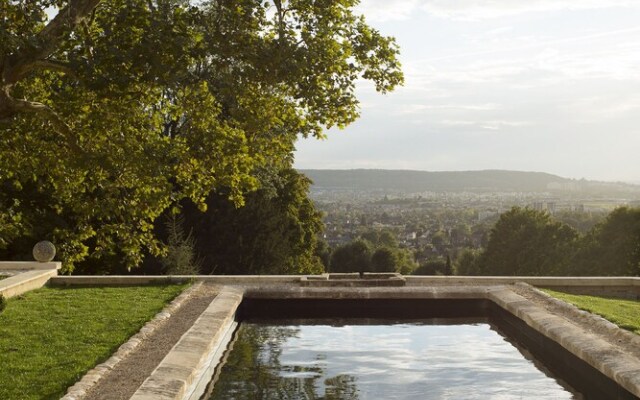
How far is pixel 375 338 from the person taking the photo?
14594mm

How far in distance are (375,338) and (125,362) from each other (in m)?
5.68

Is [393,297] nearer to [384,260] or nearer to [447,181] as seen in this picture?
[384,260]

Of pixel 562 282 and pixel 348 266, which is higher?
pixel 562 282

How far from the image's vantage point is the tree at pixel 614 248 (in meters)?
47.6

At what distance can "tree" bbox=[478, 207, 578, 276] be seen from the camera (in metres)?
61.8

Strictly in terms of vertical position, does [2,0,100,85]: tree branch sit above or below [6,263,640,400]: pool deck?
above

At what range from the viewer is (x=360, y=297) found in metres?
17.2

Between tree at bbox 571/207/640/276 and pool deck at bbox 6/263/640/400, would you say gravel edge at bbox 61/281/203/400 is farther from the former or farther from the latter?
tree at bbox 571/207/640/276

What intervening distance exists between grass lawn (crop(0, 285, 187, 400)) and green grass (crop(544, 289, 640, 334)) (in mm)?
7435

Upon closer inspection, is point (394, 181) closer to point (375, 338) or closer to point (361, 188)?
point (361, 188)

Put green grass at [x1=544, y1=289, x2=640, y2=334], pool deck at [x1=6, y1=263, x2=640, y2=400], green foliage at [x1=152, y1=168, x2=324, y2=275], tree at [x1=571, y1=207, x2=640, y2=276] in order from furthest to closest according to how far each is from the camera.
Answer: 1. tree at [x1=571, y1=207, x2=640, y2=276]
2. green foliage at [x1=152, y1=168, x2=324, y2=275]
3. green grass at [x1=544, y1=289, x2=640, y2=334]
4. pool deck at [x1=6, y1=263, x2=640, y2=400]

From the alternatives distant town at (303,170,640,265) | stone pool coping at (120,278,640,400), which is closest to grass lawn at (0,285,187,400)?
stone pool coping at (120,278,640,400)

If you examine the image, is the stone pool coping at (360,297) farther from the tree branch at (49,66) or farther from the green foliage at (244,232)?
the green foliage at (244,232)

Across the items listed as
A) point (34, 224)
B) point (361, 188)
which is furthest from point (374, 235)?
point (34, 224)
